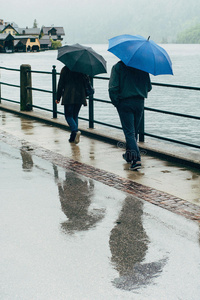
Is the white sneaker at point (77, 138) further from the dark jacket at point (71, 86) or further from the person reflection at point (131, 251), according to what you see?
the person reflection at point (131, 251)

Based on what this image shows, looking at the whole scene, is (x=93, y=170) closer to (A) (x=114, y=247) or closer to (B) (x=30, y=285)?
(A) (x=114, y=247)

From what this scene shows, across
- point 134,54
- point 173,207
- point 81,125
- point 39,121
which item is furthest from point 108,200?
point 39,121

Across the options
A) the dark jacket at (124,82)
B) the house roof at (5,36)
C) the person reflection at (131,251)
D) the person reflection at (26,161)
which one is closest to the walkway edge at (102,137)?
the dark jacket at (124,82)

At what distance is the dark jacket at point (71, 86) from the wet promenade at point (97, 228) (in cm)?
126

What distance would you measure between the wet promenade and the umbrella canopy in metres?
1.56

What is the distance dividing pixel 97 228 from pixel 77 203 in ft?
3.14

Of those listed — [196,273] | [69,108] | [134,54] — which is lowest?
[196,273]

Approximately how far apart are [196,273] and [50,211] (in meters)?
2.12

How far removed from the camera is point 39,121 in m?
13.2

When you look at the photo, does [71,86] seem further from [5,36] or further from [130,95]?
[5,36]

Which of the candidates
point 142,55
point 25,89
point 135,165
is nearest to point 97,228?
point 135,165

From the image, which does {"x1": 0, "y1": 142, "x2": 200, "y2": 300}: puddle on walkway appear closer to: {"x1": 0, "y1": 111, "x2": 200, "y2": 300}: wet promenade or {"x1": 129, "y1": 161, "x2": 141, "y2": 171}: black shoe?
{"x1": 0, "y1": 111, "x2": 200, "y2": 300}: wet promenade

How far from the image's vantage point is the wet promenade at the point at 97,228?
13.3ft

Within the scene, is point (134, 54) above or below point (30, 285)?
above
